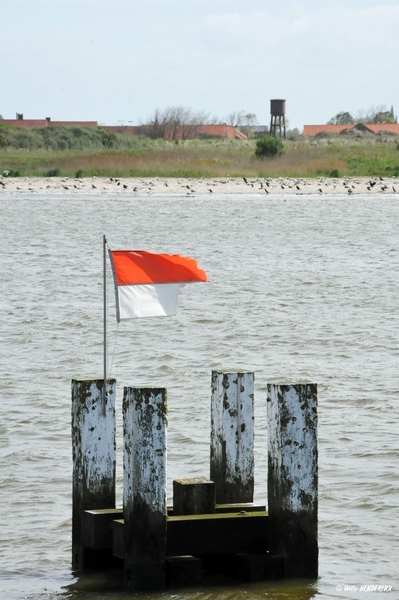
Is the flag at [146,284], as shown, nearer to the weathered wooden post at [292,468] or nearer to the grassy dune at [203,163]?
the weathered wooden post at [292,468]

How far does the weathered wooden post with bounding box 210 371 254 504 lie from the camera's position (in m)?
8.57

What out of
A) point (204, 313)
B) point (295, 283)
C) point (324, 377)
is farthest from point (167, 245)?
point (324, 377)

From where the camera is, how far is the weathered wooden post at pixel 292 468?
7938 mm

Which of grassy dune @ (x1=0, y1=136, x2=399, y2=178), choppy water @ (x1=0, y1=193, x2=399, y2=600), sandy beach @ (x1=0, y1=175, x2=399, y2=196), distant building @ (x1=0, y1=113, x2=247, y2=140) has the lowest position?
choppy water @ (x1=0, y1=193, x2=399, y2=600)

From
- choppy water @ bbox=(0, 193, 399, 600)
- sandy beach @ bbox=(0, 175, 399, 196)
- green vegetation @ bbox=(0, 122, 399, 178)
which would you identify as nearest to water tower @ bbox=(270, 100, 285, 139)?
green vegetation @ bbox=(0, 122, 399, 178)

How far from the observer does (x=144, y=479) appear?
7.84 meters

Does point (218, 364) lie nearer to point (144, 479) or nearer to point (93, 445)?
point (93, 445)

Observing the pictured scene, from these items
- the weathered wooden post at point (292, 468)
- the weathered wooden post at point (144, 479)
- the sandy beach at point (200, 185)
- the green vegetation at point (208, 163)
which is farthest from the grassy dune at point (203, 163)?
the weathered wooden post at point (144, 479)

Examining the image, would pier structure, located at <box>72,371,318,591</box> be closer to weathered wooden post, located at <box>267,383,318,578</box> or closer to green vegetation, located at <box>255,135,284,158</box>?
weathered wooden post, located at <box>267,383,318,578</box>

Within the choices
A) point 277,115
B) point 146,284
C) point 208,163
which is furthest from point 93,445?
point 277,115

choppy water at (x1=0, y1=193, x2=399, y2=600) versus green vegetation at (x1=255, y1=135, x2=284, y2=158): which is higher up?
green vegetation at (x1=255, y1=135, x2=284, y2=158)

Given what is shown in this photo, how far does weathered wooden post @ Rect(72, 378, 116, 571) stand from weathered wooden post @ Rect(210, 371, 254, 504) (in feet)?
2.31

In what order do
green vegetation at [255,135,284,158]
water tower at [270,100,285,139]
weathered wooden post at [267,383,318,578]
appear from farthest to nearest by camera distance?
1. water tower at [270,100,285,139]
2. green vegetation at [255,135,284,158]
3. weathered wooden post at [267,383,318,578]

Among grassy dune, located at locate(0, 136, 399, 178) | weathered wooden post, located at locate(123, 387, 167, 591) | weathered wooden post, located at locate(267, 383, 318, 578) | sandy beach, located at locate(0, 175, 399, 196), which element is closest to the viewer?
weathered wooden post, located at locate(123, 387, 167, 591)
